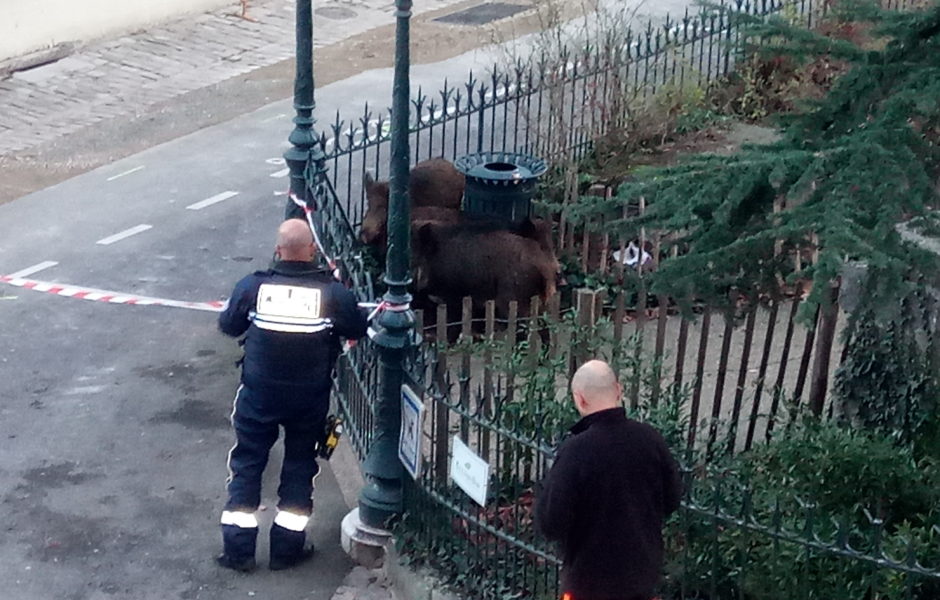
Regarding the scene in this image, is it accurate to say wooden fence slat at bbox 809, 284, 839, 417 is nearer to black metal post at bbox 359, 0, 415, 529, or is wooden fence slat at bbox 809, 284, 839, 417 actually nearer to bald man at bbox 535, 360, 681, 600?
black metal post at bbox 359, 0, 415, 529

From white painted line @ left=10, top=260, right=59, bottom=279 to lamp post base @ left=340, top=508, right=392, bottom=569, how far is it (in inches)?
192

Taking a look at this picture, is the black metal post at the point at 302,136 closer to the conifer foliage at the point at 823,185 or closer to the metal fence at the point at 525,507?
the metal fence at the point at 525,507

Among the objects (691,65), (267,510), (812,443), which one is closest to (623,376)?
(812,443)

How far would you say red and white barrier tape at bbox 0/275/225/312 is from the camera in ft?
34.2

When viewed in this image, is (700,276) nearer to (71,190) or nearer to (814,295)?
(814,295)

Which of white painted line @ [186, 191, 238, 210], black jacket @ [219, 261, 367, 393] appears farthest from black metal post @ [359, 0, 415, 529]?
white painted line @ [186, 191, 238, 210]

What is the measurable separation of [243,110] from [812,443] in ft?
34.0

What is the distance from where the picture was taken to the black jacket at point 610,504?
16.4ft

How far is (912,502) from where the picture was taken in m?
6.14

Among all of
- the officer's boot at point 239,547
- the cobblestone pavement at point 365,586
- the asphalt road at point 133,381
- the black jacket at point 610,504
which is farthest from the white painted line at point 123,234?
the black jacket at point 610,504

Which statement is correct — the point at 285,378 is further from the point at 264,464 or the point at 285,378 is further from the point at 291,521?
the point at 291,521

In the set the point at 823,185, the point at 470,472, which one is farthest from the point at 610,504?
the point at 823,185

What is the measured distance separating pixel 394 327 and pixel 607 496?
6.33 feet

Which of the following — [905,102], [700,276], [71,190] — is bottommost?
[71,190]
